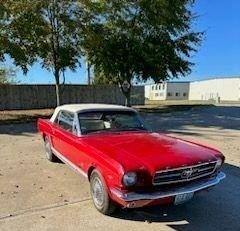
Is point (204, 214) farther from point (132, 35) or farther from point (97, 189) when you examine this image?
point (132, 35)

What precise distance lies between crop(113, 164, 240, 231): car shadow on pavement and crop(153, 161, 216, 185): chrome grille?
425mm

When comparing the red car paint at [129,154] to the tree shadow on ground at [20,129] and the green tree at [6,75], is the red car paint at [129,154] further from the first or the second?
the green tree at [6,75]

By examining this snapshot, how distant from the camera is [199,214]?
5750 millimetres

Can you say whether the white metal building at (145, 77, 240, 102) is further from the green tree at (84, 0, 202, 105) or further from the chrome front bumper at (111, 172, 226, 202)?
the chrome front bumper at (111, 172, 226, 202)

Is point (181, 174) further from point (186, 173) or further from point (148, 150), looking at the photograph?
point (148, 150)

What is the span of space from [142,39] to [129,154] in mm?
20039

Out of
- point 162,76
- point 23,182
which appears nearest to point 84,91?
point 162,76

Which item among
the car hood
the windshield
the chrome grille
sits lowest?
the chrome grille

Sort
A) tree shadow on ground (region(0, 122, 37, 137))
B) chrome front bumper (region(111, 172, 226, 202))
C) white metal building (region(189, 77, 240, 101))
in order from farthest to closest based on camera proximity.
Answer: white metal building (region(189, 77, 240, 101))
tree shadow on ground (region(0, 122, 37, 137))
chrome front bumper (region(111, 172, 226, 202))

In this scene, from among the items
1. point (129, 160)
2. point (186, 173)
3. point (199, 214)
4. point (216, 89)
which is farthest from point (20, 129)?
point (216, 89)

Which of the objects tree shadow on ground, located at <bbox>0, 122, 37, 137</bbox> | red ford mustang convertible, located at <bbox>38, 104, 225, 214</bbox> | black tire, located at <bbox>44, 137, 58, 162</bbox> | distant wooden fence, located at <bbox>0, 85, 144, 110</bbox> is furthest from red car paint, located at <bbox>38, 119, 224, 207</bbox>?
distant wooden fence, located at <bbox>0, 85, 144, 110</bbox>

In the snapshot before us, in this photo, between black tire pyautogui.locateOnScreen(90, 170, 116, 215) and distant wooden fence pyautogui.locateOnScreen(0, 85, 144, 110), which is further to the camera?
distant wooden fence pyautogui.locateOnScreen(0, 85, 144, 110)

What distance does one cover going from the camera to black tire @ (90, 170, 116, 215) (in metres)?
5.57

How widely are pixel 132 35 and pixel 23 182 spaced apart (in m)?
18.4
